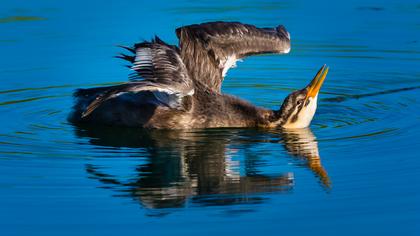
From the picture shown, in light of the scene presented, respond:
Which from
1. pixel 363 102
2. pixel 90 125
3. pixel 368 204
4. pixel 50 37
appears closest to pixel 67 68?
pixel 50 37

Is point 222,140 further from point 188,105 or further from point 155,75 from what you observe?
point 155,75

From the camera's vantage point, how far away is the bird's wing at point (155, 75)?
10.5 m

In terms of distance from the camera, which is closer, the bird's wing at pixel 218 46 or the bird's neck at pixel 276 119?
the bird's neck at pixel 276 119

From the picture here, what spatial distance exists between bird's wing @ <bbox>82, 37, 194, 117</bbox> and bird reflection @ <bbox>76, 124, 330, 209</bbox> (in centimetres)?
57

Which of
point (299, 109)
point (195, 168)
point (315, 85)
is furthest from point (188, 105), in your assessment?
point (195, 168)

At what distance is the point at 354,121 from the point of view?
39.9ft

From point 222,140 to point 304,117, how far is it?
1.19 m

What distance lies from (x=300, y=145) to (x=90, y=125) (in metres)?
2.52

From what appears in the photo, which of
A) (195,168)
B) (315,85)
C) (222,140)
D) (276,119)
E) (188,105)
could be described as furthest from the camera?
(315,85)

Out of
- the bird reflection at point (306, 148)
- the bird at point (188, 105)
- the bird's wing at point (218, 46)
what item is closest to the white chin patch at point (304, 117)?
the bird at point (188, 105)

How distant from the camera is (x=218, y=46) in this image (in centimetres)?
1316

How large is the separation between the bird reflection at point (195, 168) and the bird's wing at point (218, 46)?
1210 millimetres

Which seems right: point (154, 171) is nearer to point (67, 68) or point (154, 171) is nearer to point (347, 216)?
point (347, 216)

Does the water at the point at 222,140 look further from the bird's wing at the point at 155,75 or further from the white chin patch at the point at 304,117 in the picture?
the bird's wing at the point at 155,75
